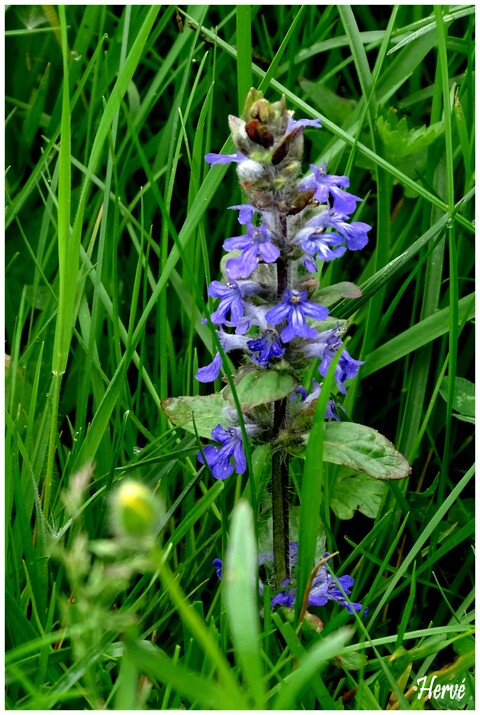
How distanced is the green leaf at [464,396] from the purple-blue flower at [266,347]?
0.84 m

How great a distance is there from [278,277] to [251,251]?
0.52 ft

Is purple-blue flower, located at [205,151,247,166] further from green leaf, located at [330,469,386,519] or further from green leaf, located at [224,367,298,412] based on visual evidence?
green leaf, located at [330,469,386,519]

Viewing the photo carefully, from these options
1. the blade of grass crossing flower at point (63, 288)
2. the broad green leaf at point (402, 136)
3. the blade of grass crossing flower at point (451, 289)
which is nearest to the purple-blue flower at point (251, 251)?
the blade of grass crossing flower at point (63, 288)

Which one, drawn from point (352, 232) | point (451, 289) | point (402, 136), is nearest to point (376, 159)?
point (402, 136)

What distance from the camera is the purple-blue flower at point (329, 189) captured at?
5.63 feet

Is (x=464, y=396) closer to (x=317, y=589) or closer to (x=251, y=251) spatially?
(x=317, y=589)

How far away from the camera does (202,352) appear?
2.80 metres

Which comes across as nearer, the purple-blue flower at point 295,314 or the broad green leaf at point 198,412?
the purple-blue flower at point 295,314

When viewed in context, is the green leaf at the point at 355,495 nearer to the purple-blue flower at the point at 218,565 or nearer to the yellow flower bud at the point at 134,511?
the purple-blue flower at the point at 218,565

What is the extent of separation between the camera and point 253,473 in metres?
1.95

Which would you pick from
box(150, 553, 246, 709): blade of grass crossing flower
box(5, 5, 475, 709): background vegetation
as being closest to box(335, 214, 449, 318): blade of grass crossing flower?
box(5, 5, 475, 709): background vegetation

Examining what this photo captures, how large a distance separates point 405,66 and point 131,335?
135 cm

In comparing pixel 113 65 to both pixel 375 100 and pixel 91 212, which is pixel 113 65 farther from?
pixel 375 100

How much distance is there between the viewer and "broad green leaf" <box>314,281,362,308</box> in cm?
184
